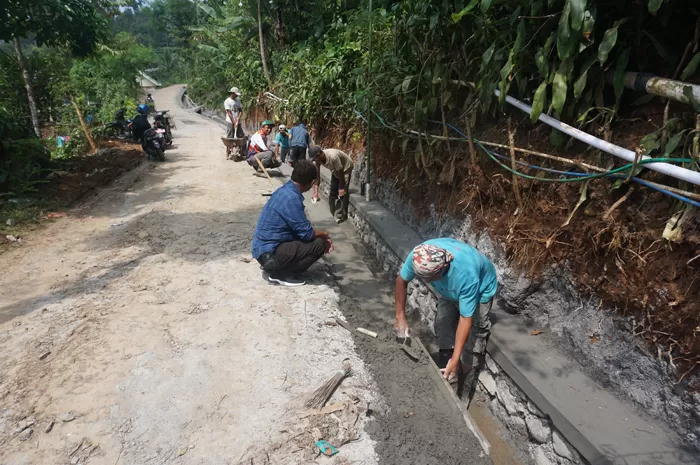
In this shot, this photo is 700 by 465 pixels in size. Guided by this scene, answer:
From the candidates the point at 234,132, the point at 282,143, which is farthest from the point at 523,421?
the point at 234,132

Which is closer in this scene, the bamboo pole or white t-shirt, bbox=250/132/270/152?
the bamboo pole

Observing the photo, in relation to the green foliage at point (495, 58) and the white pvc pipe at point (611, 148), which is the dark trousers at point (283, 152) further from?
the white pvc pipe at point (611, 148)

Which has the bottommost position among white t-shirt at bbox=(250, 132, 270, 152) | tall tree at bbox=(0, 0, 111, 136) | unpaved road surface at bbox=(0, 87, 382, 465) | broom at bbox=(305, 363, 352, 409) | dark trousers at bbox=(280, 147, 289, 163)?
unpaved road surface at bbox=(0, 87, 382, 465)

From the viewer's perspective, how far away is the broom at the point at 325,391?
296cm

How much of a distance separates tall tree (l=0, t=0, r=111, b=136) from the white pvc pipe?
28.8 ft

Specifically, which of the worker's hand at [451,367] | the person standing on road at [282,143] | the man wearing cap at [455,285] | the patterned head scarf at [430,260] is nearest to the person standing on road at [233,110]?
the person standing on road at [282,143]

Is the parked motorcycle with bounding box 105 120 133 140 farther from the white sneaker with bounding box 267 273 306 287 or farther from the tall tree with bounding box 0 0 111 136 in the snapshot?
the white sneaker with bounding box 267 273 306 287

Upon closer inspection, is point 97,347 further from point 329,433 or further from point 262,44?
point 262,44

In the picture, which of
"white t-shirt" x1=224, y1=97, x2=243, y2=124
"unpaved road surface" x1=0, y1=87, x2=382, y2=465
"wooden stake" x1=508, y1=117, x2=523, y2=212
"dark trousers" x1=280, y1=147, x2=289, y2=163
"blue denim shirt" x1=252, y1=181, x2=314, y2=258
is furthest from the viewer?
"white t-shirt" x1=224, y1=97, x2=243, y2=124

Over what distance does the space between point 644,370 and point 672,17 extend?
2.21 meters

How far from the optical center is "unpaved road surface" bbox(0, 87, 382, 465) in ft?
8.67

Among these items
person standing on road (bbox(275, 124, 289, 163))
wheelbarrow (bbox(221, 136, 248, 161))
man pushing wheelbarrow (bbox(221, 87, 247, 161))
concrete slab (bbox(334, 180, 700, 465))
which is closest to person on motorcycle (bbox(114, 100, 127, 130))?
man pushing wheelbarrow (bbox(221, 87, 247, 161))

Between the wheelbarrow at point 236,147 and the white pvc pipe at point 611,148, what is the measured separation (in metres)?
9.17

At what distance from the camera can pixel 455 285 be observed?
3021 millimetres
